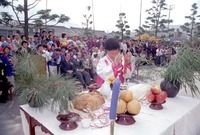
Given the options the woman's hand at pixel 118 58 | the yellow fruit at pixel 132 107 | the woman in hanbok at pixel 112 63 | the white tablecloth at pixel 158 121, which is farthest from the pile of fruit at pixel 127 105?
the woman's hand at pixel 118 58

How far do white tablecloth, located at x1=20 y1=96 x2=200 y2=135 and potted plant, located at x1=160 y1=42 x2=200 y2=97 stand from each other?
18 cm

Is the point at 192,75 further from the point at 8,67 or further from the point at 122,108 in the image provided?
the point at 8,67

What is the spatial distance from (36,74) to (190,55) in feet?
5.36

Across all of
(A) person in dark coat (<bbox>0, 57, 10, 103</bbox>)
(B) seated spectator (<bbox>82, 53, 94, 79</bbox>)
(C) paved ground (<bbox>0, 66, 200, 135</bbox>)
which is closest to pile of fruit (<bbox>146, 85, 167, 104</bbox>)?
(C) paved ground (<bbox>0, 66, 200, 135</bbox>)

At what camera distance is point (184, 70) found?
88.2 inches

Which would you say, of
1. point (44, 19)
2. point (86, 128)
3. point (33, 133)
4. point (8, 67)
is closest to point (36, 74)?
point (33, 133)

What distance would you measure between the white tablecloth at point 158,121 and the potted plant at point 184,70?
0.59ft

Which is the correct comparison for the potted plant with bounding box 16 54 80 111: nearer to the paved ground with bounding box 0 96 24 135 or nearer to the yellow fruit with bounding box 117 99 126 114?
the yellow fruit with bounding box 117 99 126 114

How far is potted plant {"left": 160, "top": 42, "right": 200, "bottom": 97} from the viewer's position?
88.7 inches

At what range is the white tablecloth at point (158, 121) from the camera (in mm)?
1565

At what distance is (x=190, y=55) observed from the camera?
2270mm

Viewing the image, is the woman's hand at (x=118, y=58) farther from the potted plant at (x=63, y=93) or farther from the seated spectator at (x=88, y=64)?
the seated spectator at (x=88, y=64)

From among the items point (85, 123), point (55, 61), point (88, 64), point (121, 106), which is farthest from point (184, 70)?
point (88, 64)

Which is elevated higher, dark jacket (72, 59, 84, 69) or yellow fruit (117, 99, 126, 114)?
yellow fruit (117, 99, 126, 114)
